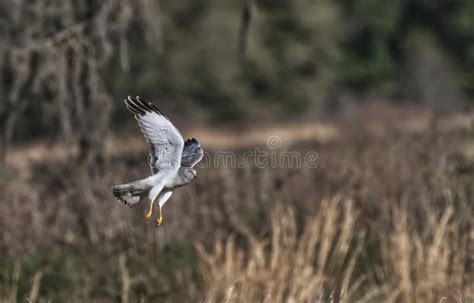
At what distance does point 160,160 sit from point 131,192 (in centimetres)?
10

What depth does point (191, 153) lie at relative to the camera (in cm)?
214

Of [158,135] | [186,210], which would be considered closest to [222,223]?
[186,210]

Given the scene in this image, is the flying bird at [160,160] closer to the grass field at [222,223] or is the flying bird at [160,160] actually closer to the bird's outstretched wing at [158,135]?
the bird's outstretched wing at [158,135]

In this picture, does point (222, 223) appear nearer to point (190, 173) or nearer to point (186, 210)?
point (186, 210)

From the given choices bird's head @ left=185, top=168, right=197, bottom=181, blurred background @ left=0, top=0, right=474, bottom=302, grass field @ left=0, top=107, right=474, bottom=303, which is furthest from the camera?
grass field @ left=0, top=107, right=474, bottom=303

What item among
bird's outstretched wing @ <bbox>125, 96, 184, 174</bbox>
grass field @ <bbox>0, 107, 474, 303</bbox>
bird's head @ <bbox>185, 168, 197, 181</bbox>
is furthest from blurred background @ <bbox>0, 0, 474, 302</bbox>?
bird's head @ <bbox>185, 168, 197, 181</bbox>

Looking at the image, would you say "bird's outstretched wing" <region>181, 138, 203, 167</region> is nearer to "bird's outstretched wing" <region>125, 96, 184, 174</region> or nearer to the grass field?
"bird's outstretched wing" <region>125, 96, 184, 174</region>

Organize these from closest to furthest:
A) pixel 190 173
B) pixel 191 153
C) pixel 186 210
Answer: pixel 190 173 → pixel 191 153 → pixel 186 210

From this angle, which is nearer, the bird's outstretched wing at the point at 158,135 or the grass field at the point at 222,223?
the bird's outstretched wing at the point at 158,135

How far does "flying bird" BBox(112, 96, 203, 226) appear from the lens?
6.69 feet

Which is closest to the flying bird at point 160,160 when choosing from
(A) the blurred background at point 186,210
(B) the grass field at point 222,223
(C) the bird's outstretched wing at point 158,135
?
(C) the bird's outstretched wing at point 158,135

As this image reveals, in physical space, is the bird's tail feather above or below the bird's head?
below

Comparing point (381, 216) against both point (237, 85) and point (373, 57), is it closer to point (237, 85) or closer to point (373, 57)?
point (237, 85)

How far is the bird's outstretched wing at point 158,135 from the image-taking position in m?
2.08
